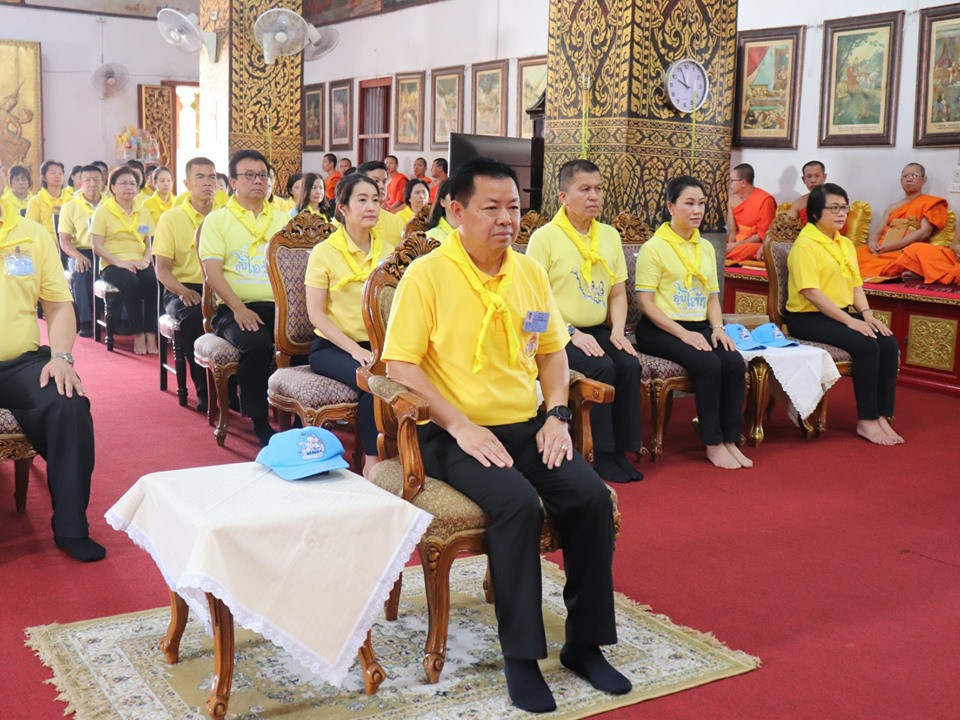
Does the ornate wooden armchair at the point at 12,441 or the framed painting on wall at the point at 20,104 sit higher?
the framed painting on wall at the point at 20,104

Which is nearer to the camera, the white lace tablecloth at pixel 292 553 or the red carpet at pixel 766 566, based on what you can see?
the white lace tablecloth at pixel 292 553

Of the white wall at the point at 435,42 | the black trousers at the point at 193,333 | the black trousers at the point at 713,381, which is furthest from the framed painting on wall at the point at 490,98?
the black trousers at the point at 713,381

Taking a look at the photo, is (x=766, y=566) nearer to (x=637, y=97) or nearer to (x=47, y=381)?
(x=47, y=381)

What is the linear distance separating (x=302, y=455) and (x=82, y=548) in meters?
1.29

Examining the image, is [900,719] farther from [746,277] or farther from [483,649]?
[746,277]

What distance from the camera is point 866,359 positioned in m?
5.89

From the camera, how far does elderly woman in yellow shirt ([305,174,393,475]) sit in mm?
4617

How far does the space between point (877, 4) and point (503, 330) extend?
23.9 feet

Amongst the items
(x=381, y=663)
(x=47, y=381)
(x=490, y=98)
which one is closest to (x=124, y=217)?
(x=47, y=381)

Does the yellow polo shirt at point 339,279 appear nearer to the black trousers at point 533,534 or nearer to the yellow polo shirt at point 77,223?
the black trousers at point 533,534

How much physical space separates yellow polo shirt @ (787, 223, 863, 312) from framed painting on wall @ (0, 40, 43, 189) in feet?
43.2

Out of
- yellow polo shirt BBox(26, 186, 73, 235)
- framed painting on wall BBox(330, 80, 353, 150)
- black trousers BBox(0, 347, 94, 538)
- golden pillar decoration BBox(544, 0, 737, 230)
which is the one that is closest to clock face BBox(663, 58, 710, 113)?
golden pillar decoration BBox(544, 0, 737, 230)

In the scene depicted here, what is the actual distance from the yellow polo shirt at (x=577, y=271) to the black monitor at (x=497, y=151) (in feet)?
11.7

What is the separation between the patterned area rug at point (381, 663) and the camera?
266 centimetres
